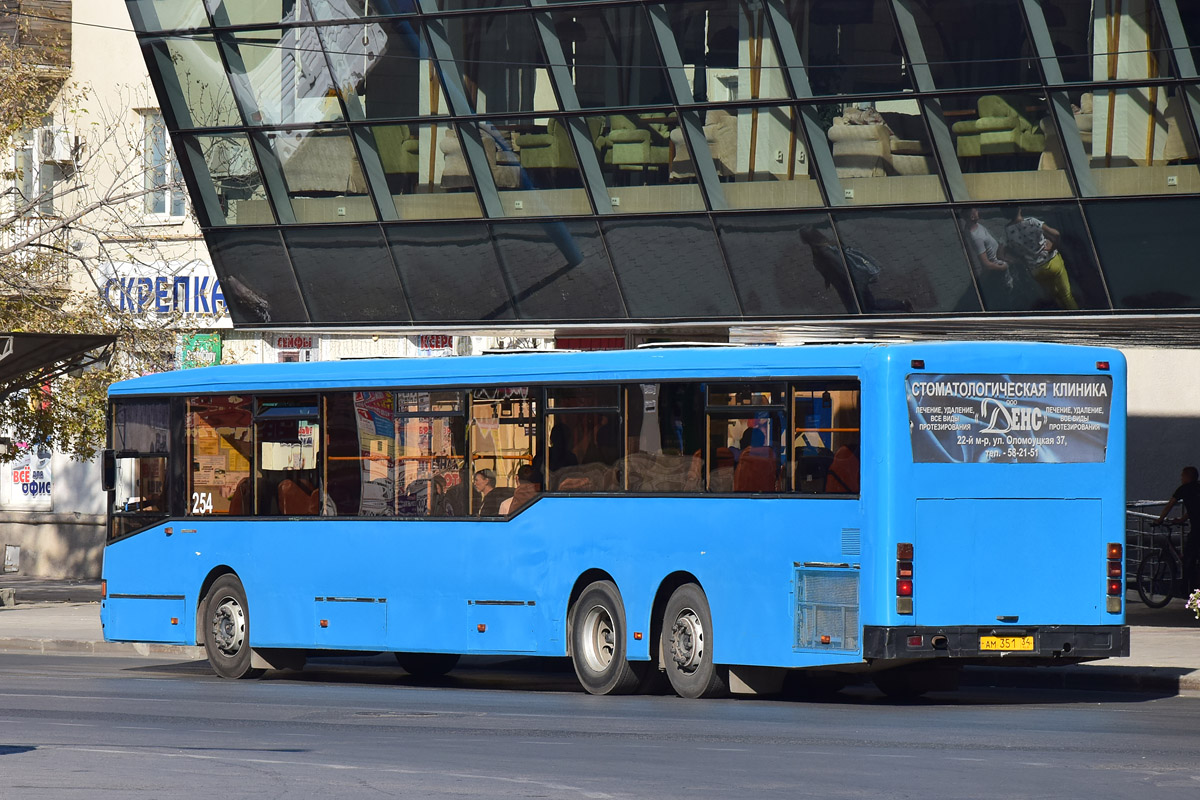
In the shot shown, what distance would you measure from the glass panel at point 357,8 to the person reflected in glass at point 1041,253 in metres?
8.45

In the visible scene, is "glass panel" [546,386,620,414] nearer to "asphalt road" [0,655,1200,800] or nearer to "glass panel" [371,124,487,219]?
Result: "asphalt road" [0,655,1200,800]

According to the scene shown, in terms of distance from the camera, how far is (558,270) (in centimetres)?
2688

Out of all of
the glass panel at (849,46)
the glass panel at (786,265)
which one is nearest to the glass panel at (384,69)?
the glass panel at (786,265)

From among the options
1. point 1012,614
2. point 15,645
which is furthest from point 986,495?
point 15,645

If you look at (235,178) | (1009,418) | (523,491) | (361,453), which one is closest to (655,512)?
(523,491)

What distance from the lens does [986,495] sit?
1516cm

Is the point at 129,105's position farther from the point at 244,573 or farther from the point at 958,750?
the point at 958,750

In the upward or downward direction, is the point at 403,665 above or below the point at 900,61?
below

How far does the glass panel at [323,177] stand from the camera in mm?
27688

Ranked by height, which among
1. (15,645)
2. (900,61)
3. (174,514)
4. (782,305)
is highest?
(900,61)

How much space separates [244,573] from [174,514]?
→ 1.22 metres

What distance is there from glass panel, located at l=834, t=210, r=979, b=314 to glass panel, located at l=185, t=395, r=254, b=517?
329 inches

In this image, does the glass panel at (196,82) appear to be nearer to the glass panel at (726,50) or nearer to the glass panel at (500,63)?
the glass panel at (500,63)

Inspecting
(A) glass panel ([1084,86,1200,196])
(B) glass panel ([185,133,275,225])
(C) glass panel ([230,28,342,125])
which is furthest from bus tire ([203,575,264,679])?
(A) glass panel ([1084,86,1200,196])
